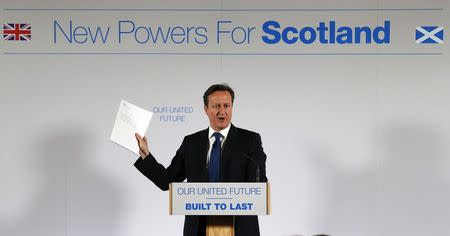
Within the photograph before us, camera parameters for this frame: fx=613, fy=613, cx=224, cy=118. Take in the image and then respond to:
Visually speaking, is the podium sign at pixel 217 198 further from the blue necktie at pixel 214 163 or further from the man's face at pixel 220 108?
the man's face at pixel 220 108

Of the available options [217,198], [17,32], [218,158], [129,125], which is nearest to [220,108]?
[218,158]

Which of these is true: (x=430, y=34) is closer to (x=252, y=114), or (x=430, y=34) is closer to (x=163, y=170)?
(x=252, y=114)

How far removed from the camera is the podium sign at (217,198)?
3855 mm

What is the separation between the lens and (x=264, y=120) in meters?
5.25

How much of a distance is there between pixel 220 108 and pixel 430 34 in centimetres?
198

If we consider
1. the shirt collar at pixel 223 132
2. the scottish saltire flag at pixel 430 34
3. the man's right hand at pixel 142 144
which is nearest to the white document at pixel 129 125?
the man's right hand at pixel 142 144

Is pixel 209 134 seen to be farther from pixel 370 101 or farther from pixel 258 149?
pixel 370 101

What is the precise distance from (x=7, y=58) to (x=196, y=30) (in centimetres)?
162

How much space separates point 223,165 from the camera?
14.9ft

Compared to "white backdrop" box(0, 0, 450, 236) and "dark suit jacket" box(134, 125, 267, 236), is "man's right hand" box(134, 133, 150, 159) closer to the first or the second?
"dark suit jacket" box(134, 125, 267, 236)

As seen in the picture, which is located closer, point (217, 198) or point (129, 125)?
point (217, 198)

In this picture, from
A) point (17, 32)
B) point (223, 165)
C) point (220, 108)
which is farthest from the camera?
A: point (17, 32)

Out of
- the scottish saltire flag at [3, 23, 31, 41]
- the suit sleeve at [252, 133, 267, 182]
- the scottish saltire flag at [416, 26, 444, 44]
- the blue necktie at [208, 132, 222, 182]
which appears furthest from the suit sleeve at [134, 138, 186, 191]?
the scottish saltire flag at [416, 26, 444, 44]

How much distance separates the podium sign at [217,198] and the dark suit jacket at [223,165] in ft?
1.34
